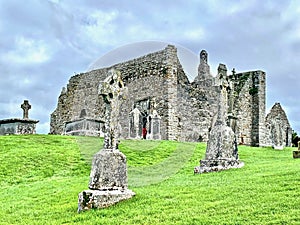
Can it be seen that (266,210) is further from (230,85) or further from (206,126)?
(206,126)

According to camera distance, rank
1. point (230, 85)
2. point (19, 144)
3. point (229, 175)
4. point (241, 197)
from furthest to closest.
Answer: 1. point (19, 144)
2. point (230, 85)
3. point (229, 175)
4. point (241, 197)

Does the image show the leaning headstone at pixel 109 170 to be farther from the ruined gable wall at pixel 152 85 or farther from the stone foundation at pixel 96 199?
the ruined gable wall at pixel 152 85

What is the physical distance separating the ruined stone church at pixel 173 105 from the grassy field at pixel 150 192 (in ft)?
25.7

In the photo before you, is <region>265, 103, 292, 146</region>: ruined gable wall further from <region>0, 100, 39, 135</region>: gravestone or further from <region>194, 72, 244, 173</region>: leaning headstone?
<region>194, 72, 244, 173</region>: leaning headstone

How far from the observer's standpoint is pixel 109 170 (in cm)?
876

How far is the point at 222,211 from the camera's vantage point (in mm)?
7008

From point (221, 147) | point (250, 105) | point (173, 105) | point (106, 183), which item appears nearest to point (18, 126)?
point (173, 105)

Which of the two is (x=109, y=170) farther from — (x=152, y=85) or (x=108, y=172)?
(x=152, y=85)

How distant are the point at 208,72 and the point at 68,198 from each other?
23360 mm

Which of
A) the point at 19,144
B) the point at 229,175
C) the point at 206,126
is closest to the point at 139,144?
the point at 19,144

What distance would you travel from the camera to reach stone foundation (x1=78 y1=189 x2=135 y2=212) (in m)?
8.32

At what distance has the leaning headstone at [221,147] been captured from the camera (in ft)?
41.2

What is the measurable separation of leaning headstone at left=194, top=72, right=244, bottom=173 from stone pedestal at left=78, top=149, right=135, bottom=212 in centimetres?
417

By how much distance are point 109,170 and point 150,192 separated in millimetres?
1018
